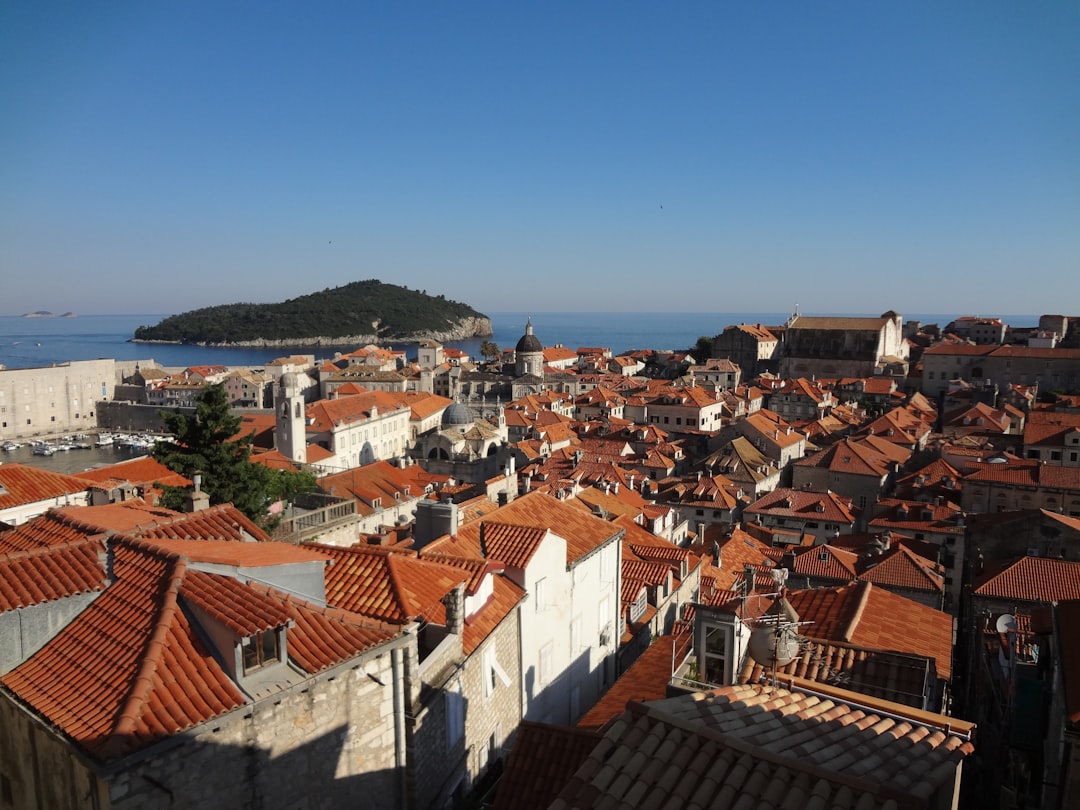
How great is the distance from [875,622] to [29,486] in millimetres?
16228

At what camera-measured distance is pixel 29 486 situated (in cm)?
1591

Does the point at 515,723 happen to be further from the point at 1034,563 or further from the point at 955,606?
the point at 955,606

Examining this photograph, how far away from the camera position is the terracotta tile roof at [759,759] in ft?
12.2

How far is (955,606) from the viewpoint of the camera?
2211 centimetres

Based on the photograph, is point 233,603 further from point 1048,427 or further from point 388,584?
point 1048,427

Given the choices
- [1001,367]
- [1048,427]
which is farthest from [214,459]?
[1001,367]

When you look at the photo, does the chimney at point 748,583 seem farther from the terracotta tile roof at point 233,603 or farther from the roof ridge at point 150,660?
the roof ridge at point 150,660

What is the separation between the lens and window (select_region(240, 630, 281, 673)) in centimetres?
551

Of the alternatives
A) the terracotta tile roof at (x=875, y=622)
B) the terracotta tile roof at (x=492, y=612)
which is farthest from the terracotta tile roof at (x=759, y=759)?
the terracotta tile roof at (x=875, y=622)

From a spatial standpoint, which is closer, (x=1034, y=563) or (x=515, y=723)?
(x=515, y=723)

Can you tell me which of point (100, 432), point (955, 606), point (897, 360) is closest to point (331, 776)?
point (955, 606)

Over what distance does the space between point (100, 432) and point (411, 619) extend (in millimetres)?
66195

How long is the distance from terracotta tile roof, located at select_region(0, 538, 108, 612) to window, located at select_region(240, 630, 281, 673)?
5.92 feet

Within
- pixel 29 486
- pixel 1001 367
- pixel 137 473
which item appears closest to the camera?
pixel 29 486
